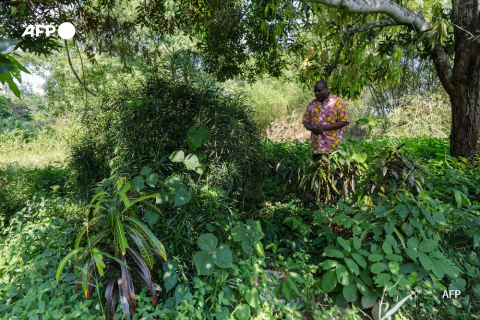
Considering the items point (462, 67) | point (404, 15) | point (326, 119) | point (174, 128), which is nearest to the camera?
point (174, 128)

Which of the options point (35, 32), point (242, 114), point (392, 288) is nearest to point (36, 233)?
point (242, 114)

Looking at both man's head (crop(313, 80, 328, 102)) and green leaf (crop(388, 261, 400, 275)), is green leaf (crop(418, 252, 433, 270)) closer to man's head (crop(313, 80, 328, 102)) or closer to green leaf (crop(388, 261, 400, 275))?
green leaf (crop(388, 261, 400, 275))

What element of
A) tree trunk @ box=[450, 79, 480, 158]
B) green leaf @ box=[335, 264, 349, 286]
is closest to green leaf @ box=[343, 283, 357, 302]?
green leaf @ box=[335, 264, 349, 286]

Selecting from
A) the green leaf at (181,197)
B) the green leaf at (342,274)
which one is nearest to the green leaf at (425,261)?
the green leaf at (342,274)

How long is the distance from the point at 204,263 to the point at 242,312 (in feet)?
1.11

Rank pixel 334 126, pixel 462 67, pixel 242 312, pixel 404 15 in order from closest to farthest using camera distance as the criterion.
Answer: pixel 242 312
pixel 334 126
pixel 404 15
pixel 462 67

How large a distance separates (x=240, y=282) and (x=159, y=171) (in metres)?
1.04

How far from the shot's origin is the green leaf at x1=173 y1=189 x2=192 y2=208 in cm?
194

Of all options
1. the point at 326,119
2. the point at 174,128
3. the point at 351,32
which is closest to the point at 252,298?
the point at 174,128

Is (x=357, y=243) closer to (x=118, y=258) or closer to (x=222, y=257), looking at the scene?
(x=222, y=257)

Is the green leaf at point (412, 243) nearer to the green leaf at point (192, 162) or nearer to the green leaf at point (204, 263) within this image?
the green leaf at point (204, 263)

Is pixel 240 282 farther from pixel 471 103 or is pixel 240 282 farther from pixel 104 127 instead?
pixel 471 103

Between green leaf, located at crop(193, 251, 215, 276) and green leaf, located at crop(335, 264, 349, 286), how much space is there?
85 centimetres

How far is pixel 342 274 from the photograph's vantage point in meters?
1.95
